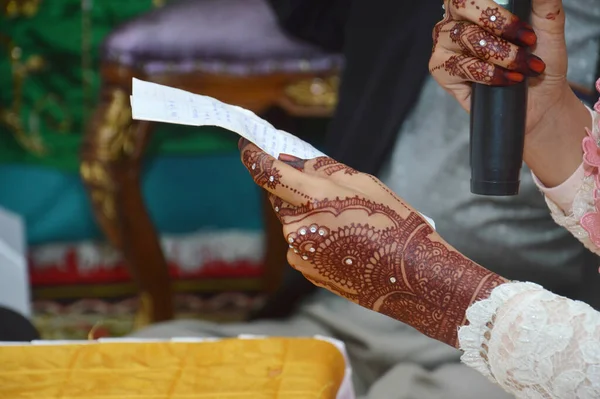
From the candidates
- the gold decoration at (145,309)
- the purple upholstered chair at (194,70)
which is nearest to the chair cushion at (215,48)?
the purple upholstered chair at (194,70)

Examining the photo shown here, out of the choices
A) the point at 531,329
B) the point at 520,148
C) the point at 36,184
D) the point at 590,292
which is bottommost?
the point at 36,184

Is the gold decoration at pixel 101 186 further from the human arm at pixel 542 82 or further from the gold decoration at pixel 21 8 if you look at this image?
the human arm at pixel 542 82

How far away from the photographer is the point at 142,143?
176cm

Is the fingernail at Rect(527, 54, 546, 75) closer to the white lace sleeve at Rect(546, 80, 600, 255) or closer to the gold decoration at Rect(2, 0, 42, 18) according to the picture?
the white lace sleeve at Rect(546, 80, 600, 255)

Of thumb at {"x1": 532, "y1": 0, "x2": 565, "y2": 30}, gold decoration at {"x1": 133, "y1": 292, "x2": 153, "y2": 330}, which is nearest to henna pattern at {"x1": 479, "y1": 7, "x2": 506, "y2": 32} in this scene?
thumb at {"x1": 532, "y1": 0, "x2": 565, "y2": 30}

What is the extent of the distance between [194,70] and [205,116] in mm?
936

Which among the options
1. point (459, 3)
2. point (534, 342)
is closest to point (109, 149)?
point (459, 3)

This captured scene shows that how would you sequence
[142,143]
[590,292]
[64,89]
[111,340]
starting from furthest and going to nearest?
[64,89], [142,143], [590,292], [111,340]

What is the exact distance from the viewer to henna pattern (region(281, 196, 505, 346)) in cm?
69

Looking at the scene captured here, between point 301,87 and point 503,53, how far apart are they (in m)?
0.94

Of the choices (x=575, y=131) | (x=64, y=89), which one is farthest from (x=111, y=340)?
(x=64, y=89)

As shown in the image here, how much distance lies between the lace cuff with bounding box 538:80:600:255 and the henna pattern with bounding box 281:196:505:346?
190 mm

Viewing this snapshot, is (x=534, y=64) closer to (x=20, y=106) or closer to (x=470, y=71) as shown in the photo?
(x=470, y=71)

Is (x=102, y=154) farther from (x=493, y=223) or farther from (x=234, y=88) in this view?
(x=493, y=223)
